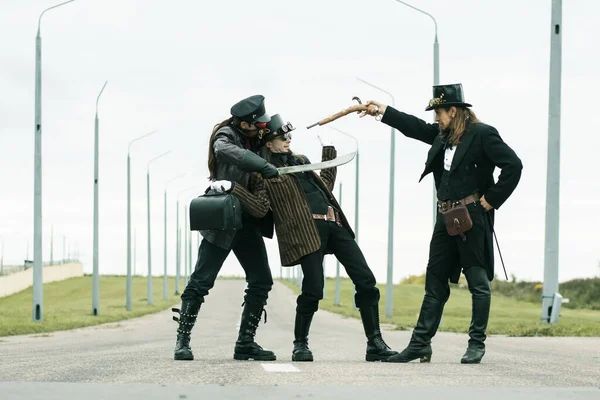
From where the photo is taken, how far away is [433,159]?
31.9 feet

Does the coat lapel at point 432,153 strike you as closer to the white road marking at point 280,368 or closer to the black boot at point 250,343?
the black boot at point 250,343

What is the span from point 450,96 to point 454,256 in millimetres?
1305

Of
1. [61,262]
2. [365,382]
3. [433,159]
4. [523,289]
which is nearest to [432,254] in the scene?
[433,159]

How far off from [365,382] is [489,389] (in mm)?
794

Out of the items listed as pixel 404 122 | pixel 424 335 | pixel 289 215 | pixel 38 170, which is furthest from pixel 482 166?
pixel 38 170

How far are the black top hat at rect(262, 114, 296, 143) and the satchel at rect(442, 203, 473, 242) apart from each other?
1.42 metres

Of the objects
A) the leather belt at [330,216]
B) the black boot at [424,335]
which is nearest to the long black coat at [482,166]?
the black boot at [424,335]

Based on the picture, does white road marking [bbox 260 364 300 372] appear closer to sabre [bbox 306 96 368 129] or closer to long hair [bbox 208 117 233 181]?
long hair [bbox 208 117 233 181]

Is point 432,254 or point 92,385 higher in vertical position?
point 432,254

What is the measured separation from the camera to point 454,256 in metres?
9.87

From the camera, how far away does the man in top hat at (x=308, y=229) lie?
31.7 ft

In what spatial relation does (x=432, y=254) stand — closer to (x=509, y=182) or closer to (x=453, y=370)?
(x=509, y=182)

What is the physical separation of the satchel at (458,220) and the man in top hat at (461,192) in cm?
2

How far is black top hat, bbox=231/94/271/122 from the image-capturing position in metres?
9.60
